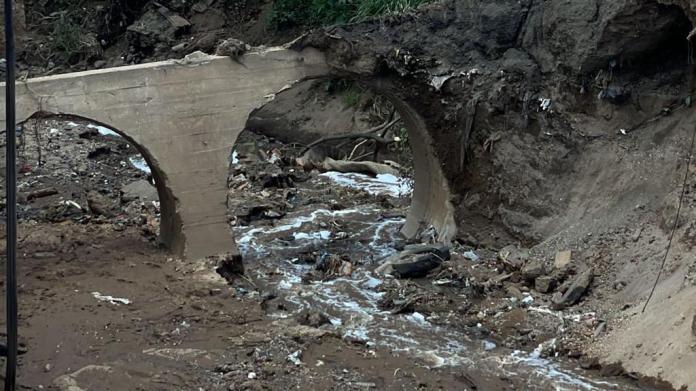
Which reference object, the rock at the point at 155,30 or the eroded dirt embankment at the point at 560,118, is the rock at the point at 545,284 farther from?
the rock at the point at 155,30

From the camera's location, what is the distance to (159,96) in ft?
33.2

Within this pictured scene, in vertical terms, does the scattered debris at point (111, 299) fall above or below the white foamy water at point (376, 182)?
below

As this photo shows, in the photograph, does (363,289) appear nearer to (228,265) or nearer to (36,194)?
(228,265)

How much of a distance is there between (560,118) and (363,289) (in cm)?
305

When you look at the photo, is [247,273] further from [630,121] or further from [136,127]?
[630,121]

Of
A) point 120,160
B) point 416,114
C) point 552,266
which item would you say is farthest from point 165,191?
point 120,160

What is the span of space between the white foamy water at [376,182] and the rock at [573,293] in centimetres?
524

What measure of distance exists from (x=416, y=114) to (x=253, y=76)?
2299mm

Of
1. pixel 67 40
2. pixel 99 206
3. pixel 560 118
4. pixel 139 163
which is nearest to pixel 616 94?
pixel 560 118

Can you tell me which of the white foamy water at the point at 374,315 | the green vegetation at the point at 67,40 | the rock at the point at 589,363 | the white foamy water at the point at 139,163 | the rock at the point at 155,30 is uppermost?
the rock at the point at 155,30

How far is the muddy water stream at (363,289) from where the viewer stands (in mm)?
8383

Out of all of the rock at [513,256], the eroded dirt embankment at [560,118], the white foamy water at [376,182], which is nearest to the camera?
the eroded dirt embankment at [560,118]

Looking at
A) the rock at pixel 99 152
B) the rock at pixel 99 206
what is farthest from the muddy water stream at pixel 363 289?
the rock at pixel 99 152

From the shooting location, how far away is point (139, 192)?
46.2 feet
